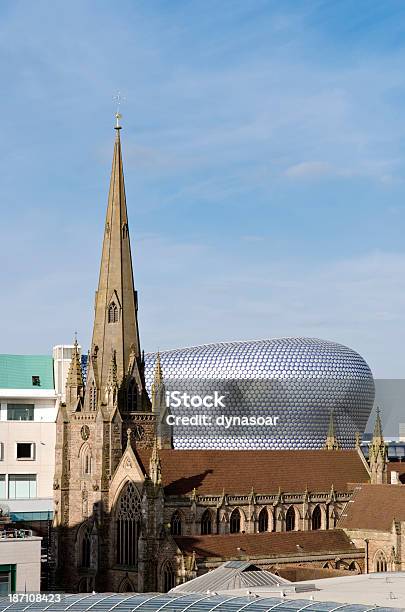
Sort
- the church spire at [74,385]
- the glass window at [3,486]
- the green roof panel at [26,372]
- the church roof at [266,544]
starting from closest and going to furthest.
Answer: the church roof at [266,544] < the church spire at [74,385] < the glass window at [3,486] < the green roof panel at [26,372]

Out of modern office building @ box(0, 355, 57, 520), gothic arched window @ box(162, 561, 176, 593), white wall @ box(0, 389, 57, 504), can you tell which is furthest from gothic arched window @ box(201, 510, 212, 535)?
white wall @ box(0, 389, 57, 504)

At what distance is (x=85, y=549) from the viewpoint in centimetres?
10369

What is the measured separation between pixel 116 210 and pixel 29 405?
127ft

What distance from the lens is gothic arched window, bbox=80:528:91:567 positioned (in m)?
103

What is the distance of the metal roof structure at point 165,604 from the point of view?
5144 centimetres

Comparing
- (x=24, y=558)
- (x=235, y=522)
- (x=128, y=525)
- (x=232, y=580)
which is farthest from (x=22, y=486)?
(x=24, y=558)

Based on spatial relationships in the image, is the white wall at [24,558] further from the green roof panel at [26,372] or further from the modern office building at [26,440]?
the green roof panel at [26,372]

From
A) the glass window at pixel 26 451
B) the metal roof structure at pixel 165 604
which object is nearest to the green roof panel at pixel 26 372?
→ the glass window at pixel 26 451

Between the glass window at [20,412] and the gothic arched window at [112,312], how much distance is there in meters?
35.9

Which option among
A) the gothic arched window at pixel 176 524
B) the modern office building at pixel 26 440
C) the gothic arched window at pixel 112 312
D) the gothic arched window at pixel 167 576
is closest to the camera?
the gothic arched window at pixel 167 576

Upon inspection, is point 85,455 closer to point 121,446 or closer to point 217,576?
point 121,446

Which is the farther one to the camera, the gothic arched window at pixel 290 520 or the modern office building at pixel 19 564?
the gothic arched window at pixel 290 520

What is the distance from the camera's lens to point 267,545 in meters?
99.6

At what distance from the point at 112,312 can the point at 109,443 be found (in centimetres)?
1151
